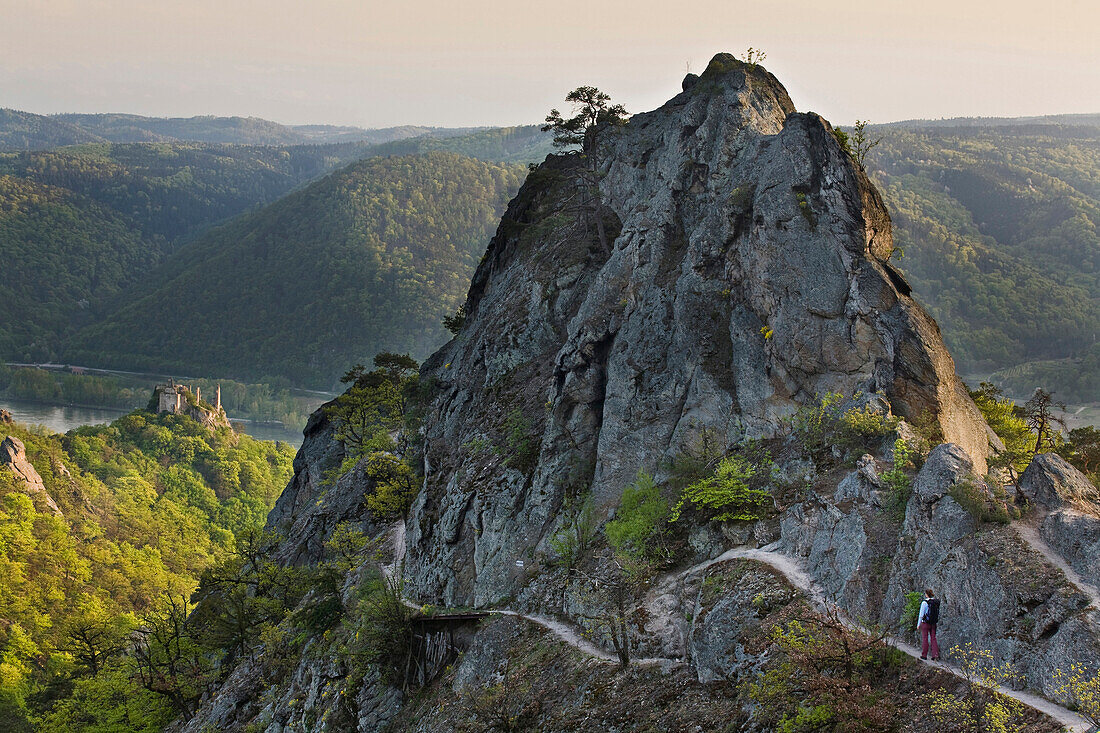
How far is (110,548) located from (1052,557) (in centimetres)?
9988

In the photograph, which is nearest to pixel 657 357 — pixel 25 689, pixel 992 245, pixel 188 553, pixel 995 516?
pixel 995 516

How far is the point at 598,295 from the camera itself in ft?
90.2

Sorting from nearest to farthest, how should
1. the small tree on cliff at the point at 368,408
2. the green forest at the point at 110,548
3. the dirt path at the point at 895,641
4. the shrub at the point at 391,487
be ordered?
the dirt path at the point at 895,641 → the shrub at the point at 391,487 → the green forest at the point at 110,548 → the small tree on cliff at the point at 368,408

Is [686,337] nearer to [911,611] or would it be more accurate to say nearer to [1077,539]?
[911,611]

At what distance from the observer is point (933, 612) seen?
484 inches

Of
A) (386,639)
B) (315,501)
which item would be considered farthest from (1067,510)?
(315,501)

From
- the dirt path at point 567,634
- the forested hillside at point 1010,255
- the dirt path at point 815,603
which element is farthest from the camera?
the forested hillside at point 1010,255

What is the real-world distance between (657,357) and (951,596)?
12738 mm

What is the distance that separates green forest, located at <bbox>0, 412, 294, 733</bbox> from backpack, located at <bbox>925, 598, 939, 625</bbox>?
3694cm

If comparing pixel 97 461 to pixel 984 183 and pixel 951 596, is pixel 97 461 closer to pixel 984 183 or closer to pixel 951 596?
pixel 951 596

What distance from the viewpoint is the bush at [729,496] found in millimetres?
17938

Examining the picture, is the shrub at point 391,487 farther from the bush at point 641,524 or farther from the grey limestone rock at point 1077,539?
the grey limestone rock at point 1077,539

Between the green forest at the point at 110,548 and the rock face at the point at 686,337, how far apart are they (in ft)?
64.8

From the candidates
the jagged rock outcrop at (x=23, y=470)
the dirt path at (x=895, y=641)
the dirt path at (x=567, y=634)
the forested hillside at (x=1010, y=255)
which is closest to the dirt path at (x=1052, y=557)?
the dirt path at (x=895, y=641)
